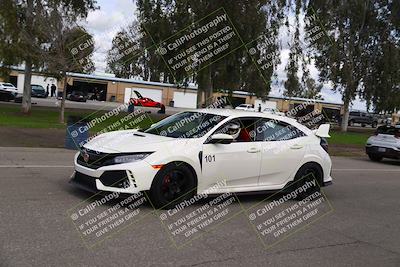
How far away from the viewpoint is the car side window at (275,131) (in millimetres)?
8758

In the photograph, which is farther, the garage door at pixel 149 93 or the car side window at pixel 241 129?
the garage door at pixel 149 93

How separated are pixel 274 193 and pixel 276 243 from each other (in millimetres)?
2795

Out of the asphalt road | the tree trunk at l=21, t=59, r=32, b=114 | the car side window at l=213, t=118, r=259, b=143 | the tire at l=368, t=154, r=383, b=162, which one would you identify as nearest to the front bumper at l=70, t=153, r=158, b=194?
the asphalt road

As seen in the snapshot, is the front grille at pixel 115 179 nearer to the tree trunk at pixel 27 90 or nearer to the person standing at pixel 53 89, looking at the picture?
the tree trunk at pixel 27 90

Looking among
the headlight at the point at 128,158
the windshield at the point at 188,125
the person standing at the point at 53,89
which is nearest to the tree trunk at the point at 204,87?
the windshield at the point at 188,125

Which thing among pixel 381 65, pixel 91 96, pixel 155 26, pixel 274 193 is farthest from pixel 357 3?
pixel 91 96

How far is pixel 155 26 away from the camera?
90.5ft

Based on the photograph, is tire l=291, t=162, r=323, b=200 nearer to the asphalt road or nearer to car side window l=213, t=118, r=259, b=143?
the asphalt road

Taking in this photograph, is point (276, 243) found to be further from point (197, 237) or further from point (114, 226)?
point (114, 226)

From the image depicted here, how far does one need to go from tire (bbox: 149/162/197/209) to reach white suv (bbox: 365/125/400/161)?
12832 mm

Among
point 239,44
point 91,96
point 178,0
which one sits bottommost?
point 91,96

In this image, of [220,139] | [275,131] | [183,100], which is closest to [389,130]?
[275,131]

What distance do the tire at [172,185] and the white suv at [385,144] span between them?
1283cm

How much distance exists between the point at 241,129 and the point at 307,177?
1.70 metres
